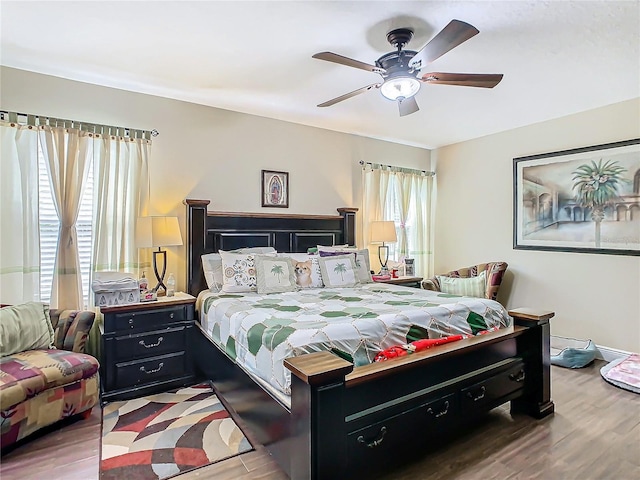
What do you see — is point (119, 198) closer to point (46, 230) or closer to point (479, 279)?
point (46, 230)

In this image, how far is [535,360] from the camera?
2613 mm

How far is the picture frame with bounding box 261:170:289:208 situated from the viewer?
4.28 meters

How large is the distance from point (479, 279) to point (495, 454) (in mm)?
2676

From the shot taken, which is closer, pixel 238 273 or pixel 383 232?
pixel 238 273

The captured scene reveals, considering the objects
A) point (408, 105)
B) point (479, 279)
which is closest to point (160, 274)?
point (408, 105)

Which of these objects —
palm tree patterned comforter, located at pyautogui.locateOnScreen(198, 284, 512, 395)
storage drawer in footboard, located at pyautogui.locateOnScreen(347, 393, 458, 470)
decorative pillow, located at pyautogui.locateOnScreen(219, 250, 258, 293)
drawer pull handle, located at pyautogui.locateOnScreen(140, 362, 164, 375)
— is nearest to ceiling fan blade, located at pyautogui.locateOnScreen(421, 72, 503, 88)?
palm tree patterned comforter, located at pyautogui.locateOnScreen(198, 284, 512, 395)

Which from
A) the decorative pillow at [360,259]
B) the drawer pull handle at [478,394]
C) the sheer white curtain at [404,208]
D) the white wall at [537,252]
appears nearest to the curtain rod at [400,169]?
the sheer white curtain at [404,208]

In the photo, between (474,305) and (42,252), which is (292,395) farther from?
(42,252)

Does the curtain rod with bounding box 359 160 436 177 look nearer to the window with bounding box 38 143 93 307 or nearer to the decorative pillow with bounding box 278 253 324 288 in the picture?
the decorative pillow with bounding box 278 253 324 288

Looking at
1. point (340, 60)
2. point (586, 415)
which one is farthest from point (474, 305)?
point (340, 60)

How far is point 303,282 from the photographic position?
3.62m

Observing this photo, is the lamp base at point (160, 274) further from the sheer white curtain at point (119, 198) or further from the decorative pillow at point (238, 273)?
the decorative pillow at point (238, 273)

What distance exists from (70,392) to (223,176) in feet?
7.75

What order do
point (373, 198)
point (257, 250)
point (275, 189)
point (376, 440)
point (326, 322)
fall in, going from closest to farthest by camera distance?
point (376, 440), point (326, 322), point (257, 250), point (275, 189), point (373, 198)
